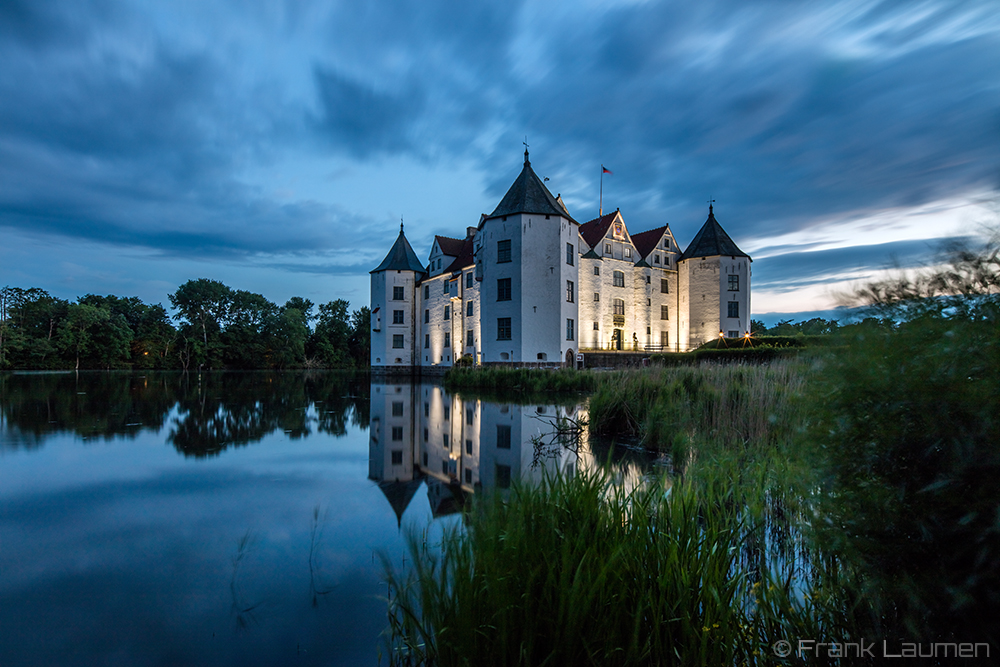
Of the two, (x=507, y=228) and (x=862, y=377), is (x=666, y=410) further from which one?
(x=507, y=228)

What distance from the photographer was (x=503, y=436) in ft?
27.9

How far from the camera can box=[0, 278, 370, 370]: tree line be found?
155 feet

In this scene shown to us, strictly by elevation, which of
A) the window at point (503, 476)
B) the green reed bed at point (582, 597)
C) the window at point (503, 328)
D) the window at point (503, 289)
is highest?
the window at point (503, 289)

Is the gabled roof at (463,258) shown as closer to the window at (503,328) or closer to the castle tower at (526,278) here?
the castle tower at (526,278)

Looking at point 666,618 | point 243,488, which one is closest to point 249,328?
point 243,488

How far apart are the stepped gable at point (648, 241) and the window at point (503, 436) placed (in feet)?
107

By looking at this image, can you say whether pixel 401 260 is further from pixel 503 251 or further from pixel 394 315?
pixel 503 251

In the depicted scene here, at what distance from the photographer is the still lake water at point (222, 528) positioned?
2.49 metres

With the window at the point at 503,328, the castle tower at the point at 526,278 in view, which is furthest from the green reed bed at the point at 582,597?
the window at the point at 503,328

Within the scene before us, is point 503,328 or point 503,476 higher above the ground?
point 503,328

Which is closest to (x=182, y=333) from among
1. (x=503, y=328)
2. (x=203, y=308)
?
(x=203, y=308)

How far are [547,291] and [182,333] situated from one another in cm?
5520

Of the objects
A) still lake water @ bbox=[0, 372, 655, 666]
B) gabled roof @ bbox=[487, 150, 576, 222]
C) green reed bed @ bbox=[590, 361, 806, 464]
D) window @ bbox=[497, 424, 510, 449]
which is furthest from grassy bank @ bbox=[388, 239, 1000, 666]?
gabled roof @ bbox=[487, 150, 576, 222]

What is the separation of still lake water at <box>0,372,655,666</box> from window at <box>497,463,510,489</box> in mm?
38
